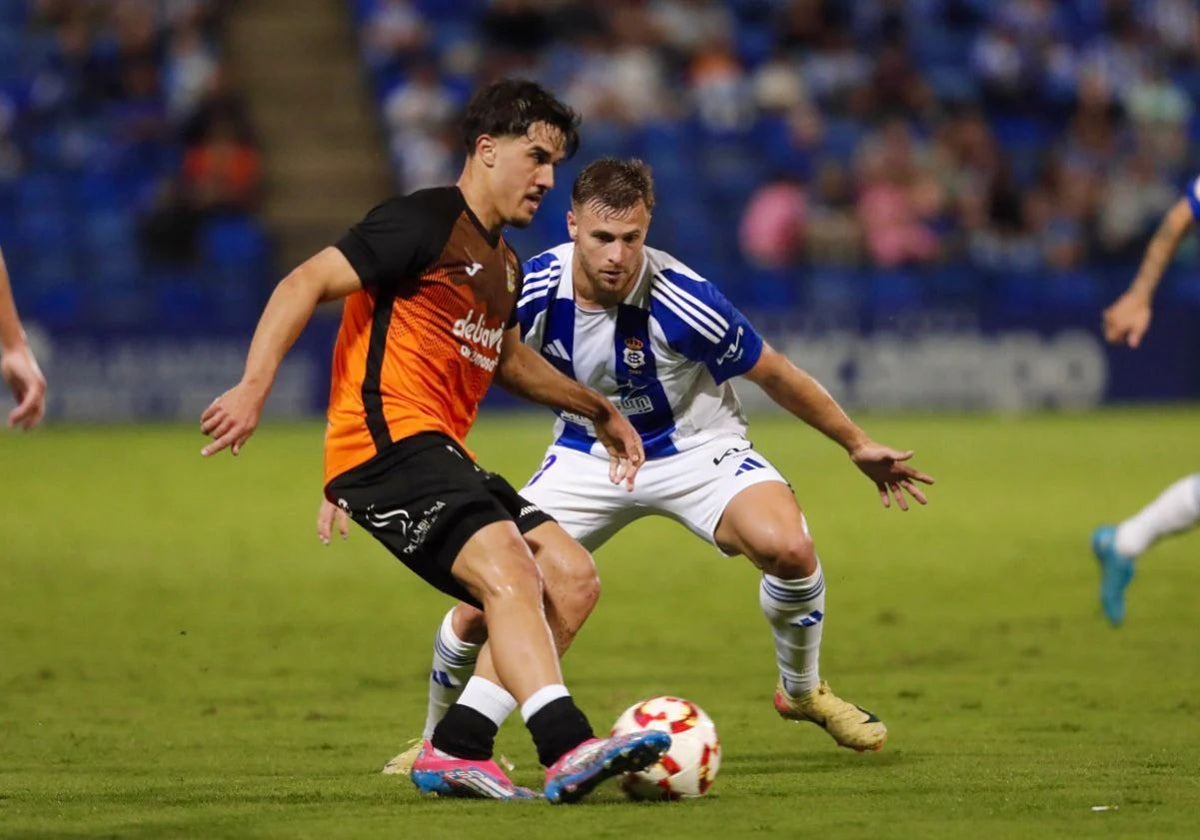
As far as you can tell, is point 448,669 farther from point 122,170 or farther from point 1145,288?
point 122,170

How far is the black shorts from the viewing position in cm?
559

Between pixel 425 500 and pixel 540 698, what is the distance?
663 mm

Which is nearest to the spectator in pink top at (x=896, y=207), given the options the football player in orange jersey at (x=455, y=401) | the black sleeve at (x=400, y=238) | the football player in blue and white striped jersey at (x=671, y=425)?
the football player in blue and white striped jersey at (x=671, y=425)

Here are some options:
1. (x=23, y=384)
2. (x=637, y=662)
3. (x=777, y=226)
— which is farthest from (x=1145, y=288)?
(x=777, y=226)

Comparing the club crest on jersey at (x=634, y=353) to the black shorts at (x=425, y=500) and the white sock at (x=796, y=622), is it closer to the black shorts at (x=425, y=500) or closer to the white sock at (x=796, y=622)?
the white sock at (x=796, y=622)

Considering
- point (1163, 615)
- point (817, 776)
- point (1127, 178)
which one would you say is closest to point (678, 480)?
point (817, 776)

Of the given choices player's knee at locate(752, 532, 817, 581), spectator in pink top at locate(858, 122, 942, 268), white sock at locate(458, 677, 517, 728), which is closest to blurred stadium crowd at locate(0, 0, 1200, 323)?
spectator in pink top at locate(858, 122, 942, 268)

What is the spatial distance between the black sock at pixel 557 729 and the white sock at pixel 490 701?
46 cm

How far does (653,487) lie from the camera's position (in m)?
7.13

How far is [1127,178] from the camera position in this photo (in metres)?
21.5

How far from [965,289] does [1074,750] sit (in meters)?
14.7

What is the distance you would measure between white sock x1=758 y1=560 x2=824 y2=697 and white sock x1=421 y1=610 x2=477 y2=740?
1.03m

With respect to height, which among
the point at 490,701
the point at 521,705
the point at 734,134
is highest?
the point at 734,134

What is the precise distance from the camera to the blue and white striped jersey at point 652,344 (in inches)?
271
